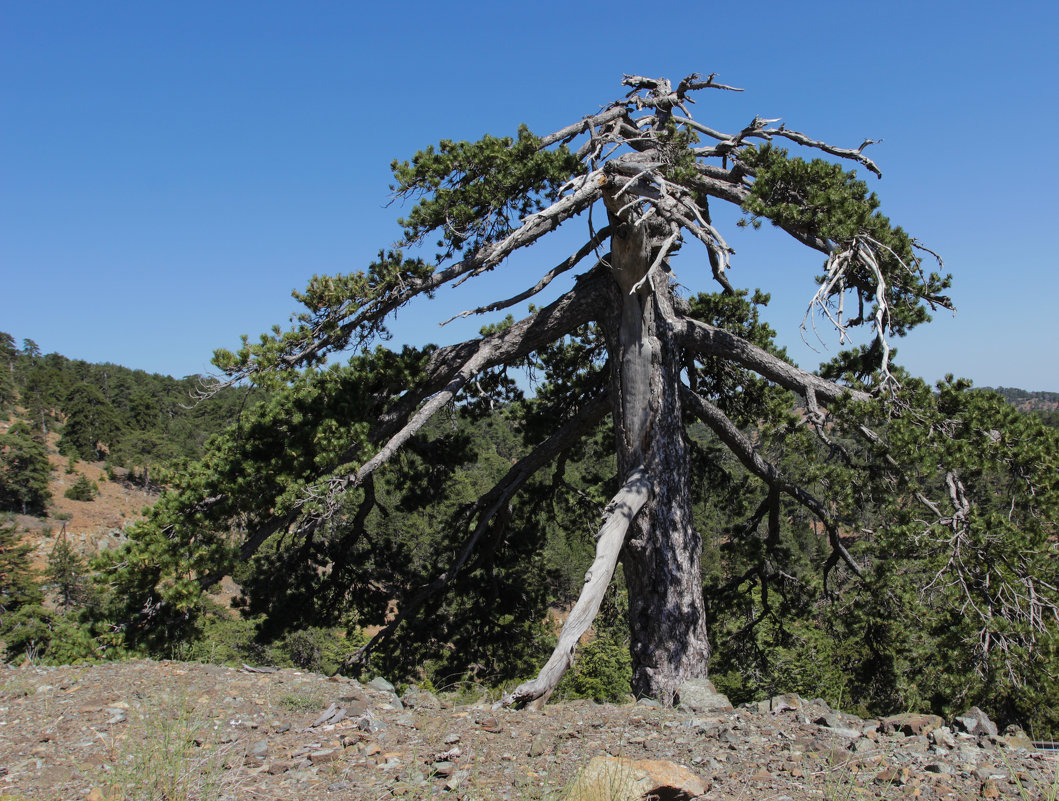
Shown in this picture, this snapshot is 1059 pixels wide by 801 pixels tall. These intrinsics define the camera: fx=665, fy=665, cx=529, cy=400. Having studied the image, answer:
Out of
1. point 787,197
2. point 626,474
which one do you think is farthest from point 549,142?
point 626,474

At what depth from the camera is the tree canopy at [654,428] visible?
16.2ft

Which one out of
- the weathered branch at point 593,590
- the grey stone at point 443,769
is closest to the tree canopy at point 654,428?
the weathered branch at point 593,590

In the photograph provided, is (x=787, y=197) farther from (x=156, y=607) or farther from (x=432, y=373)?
(x=156, y=607)

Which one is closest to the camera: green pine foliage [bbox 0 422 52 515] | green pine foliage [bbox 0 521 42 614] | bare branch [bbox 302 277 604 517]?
bare branch [bbox 302 277 604 517]

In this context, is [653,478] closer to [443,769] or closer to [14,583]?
[443,769]

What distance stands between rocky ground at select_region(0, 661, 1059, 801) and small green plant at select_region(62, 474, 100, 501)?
54.8m

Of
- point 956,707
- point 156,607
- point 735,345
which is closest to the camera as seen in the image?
point 956,707

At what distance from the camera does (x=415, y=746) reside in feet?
10.9

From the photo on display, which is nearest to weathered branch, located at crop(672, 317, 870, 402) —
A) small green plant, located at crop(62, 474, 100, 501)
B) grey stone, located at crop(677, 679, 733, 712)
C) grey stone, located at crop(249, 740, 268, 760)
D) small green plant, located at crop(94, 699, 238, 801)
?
grey stone, located at crop(677, 679, 733, 712)

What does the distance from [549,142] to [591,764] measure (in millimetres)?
5986

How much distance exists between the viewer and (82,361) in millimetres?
102625

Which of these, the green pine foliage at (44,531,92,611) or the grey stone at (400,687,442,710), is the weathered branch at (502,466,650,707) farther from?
the green pine foliage at (44,531,92,611)

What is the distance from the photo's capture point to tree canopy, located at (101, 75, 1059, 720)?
16.2 feet

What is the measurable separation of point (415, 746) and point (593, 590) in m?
2.42
